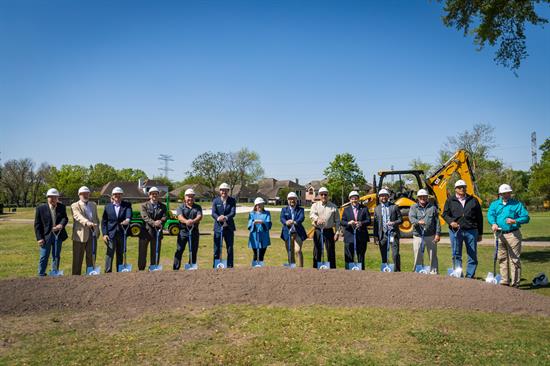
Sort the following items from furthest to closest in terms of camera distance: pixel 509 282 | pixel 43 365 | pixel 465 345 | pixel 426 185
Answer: pixel 426 185
pixel 509 282
pixel 465 345
pixel 43 365

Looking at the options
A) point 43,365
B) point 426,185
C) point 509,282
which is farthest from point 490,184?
point 43,365

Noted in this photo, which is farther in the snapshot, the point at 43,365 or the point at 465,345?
the point at 465,345

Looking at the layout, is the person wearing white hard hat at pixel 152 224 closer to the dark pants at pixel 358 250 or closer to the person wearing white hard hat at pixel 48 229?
the person wearing white hard hat at pixel 48 229

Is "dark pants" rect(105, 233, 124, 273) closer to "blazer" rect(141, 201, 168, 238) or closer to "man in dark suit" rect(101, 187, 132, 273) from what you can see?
"man in dark suit" rect(101, 187, 132, 273)

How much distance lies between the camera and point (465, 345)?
486 cm

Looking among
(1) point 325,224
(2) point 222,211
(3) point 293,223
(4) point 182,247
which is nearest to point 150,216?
(4) point 182,247

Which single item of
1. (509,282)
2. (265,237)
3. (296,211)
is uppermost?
(296,211)

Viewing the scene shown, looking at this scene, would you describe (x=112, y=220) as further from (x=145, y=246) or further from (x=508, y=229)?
(x=508, y=229)

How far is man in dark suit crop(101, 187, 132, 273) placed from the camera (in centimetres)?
830

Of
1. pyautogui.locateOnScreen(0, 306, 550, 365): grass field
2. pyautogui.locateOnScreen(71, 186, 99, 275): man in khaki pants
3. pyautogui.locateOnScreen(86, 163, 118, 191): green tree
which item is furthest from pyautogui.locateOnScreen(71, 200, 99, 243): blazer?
pyautogui.locateOnScreen(86, 163, 118, 191): green tree

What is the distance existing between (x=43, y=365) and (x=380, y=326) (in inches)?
161

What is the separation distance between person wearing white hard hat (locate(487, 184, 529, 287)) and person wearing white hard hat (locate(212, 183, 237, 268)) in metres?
5.24

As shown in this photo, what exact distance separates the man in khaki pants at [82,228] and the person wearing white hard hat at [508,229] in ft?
26.1

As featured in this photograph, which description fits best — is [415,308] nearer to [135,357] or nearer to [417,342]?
[417,342]
